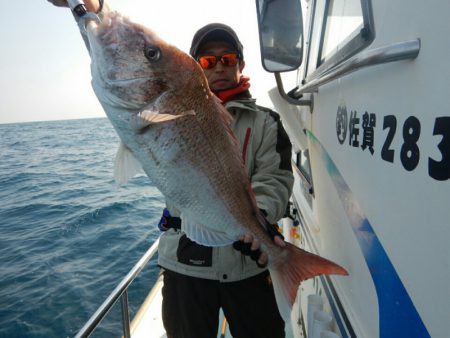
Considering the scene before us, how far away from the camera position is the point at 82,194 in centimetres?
1245

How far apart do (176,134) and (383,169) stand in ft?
2.76

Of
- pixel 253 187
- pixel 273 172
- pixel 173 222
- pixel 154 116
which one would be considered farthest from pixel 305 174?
pixel 154 116

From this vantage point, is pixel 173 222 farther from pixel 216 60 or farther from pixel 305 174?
pixel 305 174

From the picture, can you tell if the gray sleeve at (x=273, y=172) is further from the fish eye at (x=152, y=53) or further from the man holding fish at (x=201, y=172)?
the fish eye at (x=152, y=53)

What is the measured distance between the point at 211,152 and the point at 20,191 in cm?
1465

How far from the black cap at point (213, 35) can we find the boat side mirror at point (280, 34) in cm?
20

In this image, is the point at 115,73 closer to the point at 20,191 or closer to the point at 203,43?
the point at 203,43

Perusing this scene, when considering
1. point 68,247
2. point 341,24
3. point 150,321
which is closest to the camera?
point 341,24

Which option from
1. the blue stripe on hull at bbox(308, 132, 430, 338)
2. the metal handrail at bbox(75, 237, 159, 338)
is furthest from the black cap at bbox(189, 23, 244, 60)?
the metal handrail at bbox(75, 237, 159, 338)

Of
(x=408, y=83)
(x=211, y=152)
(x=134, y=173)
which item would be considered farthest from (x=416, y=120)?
(x=134, y=173)

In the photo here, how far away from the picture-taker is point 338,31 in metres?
1.94

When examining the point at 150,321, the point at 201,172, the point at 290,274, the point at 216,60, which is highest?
the point at 216,60

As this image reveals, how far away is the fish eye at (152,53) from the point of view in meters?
1.43

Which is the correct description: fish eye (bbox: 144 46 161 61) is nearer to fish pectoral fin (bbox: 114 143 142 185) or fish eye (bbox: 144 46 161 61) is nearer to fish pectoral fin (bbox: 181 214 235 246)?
fish pectoral fin (bbox: 114 143 142 185)
